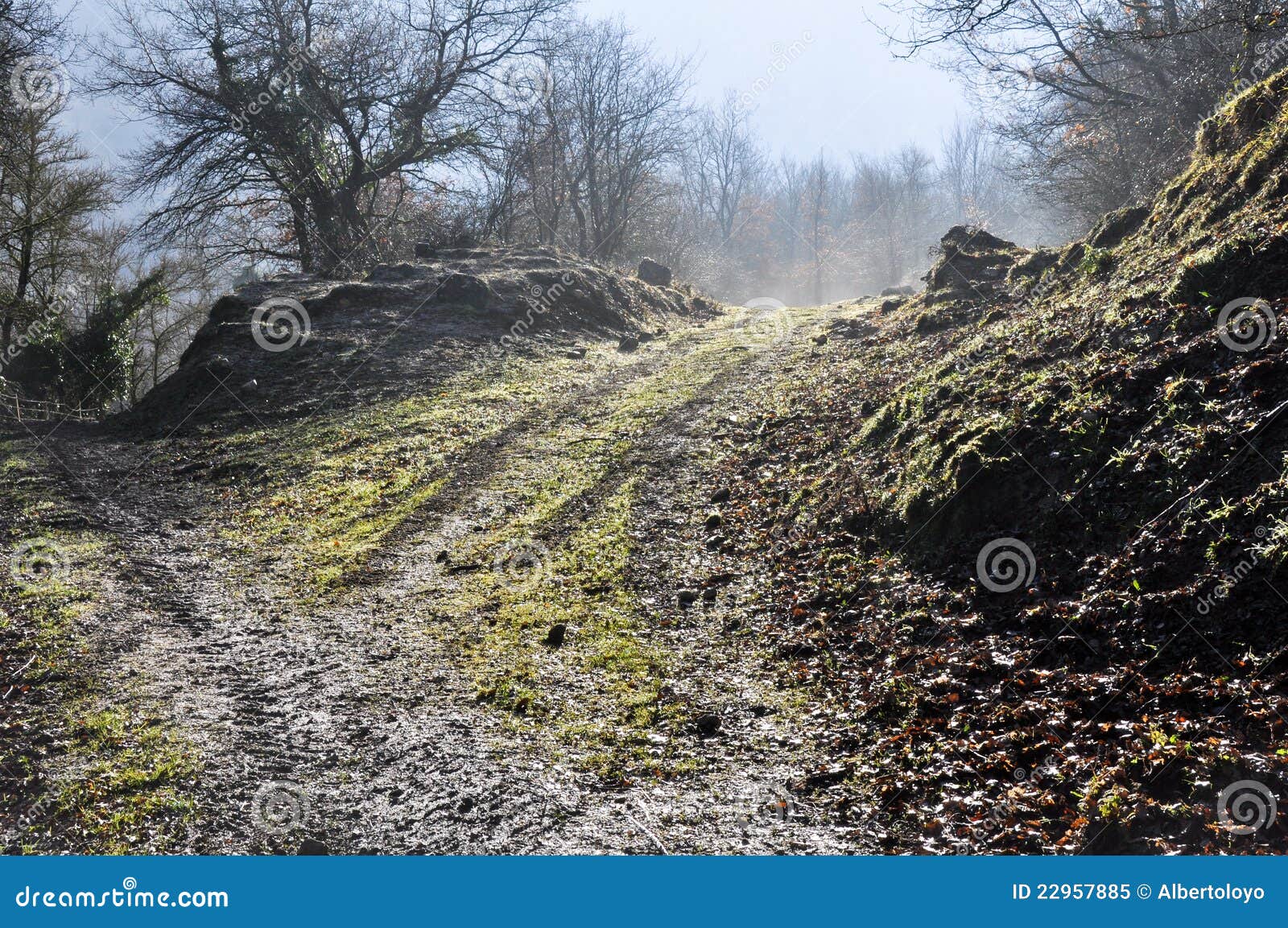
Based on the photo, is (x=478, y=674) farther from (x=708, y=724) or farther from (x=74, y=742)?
(x=74, y=742)

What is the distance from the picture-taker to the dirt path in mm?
4262

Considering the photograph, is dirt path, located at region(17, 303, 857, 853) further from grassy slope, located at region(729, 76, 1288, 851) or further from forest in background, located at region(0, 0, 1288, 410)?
forest in background, located at region(0, 0, 1288, 410)

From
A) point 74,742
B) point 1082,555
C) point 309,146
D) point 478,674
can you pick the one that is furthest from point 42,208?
point 1082,555

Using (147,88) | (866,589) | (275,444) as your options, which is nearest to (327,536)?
(275,444)

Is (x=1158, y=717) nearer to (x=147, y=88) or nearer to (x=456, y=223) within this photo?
(x=147, y=88)

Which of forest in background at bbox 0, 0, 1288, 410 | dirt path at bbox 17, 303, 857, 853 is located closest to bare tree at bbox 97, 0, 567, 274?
forest in background at bbox 0, 0, 1288, 410

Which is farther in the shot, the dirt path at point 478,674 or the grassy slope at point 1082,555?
the dirt path at point 478,674

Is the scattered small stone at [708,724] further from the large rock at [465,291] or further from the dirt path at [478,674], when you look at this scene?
the large rock at [465,291]

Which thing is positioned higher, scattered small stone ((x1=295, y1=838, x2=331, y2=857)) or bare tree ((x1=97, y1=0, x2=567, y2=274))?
bare tree ((x1=97, y1=0, x2=567, y2=274))

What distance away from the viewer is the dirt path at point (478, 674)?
14.0ft

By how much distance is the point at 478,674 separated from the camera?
231 inches

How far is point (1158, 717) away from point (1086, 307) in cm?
577

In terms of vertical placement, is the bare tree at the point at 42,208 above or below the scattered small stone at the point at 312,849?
above

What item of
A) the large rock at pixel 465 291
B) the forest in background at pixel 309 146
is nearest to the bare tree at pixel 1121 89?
the forest in background at pixel 309 146
